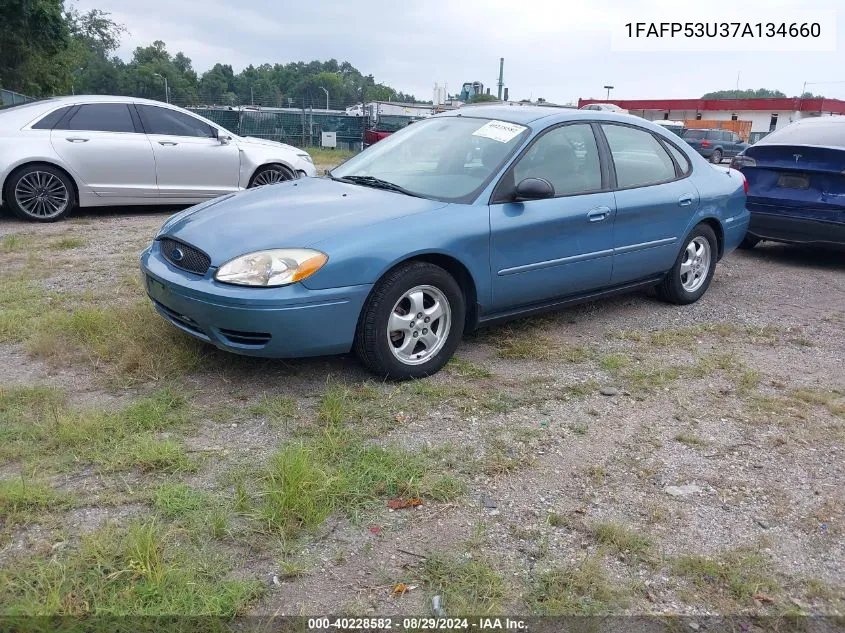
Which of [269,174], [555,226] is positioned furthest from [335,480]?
[269,174]

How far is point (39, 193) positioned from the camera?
815 centimetres

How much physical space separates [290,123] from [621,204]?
20.7 meters

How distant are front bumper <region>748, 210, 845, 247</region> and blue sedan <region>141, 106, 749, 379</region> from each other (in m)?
1.97

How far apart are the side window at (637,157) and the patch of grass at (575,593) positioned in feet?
10.6

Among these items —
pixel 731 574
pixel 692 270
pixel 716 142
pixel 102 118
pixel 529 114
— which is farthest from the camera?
pixel 716 142

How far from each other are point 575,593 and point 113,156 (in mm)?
7776

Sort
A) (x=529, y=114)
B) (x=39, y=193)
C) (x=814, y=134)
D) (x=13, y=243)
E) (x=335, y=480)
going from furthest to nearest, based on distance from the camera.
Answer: (x=39, y=193) → (x=814, y=134) → (x=13, y=243) → (x=529, y=114) → (x=335, y=480)

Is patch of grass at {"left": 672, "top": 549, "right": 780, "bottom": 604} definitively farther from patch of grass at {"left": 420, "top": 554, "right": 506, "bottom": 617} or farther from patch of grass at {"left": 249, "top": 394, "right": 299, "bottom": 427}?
patch of grass at {"left": 249, "top": 394, "right": 299, "bottom": 427}

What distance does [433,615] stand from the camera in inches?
89.3

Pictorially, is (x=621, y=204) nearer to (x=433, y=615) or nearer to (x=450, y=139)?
(x=450, y=139)

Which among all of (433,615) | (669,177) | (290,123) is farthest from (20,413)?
Answer: (290,123)

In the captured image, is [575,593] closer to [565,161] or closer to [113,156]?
[565,161]

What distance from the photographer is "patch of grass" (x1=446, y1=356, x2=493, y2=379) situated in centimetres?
422

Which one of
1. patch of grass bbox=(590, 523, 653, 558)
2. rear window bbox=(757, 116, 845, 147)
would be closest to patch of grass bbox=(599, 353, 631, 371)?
patch of grass bbox=(590, 523, 653, 558)
